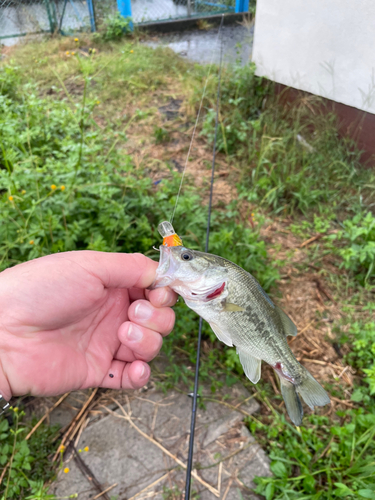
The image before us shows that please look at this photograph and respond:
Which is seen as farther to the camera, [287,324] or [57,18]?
[57,18]

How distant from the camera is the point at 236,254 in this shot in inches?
126

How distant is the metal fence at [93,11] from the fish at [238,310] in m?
6.18

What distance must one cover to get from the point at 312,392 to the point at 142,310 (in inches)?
35.1

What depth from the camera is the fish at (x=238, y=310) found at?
1432 mm

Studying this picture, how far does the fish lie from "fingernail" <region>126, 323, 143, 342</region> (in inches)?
10.6

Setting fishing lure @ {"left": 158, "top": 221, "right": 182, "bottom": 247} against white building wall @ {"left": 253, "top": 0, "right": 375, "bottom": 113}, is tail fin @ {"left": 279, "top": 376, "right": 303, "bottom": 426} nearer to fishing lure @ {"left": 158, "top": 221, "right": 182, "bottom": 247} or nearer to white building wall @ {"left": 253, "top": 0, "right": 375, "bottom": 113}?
fishing lure @ {"left": 158, "top": 221, "right": 182, "bottom": 247}

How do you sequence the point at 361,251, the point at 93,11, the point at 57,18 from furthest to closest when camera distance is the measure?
the point at 93,11, the point at 57,18, the point at 361,251

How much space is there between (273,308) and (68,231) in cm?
174

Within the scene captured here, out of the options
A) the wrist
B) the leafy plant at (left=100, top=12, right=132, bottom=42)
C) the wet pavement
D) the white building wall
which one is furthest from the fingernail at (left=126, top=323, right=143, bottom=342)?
the leafy plant at (left=100, top=12, right=132, bottom=42)

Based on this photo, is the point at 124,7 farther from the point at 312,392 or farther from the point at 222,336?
the point at 312,392

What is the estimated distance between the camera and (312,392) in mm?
1571

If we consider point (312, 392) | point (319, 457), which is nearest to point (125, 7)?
point (312, 392)

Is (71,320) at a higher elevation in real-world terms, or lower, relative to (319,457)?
higher

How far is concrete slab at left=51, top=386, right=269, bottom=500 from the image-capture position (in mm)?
2113
